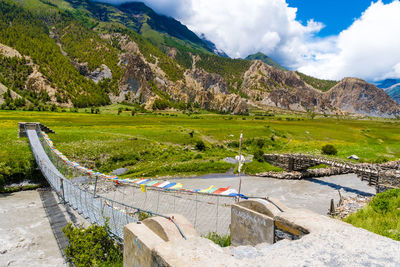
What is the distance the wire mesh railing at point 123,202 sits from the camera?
12148mm

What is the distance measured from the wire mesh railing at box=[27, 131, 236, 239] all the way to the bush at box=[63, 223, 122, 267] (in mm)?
635

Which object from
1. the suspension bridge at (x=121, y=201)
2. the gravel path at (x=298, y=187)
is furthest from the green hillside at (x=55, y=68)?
the gravel path at (x=298, y=187)

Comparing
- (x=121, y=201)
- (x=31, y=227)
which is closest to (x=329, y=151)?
(x=121, y=201)

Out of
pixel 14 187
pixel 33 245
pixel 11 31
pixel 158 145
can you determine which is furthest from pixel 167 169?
pixel 11 31

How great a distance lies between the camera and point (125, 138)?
49781 mm

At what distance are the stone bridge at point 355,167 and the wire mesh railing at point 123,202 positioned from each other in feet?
63.8

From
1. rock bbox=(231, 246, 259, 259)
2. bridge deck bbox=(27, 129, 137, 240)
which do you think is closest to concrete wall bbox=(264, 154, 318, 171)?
bridge deck bbox=(27, 129, 137, 240)

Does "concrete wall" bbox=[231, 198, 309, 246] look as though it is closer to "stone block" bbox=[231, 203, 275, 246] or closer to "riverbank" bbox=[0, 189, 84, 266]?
"stone block" bbox=[231, 203, 275, 246]

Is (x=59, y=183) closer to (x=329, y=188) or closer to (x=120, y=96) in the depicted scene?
(x=329, y=188)

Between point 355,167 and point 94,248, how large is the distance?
3632cm

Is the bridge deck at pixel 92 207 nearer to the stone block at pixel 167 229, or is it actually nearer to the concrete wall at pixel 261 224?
the stone block at pixel 167 229

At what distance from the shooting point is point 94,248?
10547mm

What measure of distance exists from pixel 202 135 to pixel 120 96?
502 feet

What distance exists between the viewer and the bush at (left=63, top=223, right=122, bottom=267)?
10.5 m
